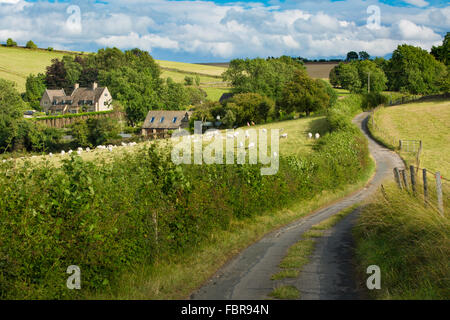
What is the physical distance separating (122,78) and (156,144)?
5208 inches

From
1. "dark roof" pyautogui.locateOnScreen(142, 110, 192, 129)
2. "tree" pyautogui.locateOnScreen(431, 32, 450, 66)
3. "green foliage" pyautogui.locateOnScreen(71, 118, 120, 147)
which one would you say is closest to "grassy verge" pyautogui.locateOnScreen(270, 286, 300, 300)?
"green foliage" pyautogui.locateOnScreen(71, 118, 120, 147)

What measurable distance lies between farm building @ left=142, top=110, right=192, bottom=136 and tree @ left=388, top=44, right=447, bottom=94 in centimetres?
5297

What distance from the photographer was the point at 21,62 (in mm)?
159500

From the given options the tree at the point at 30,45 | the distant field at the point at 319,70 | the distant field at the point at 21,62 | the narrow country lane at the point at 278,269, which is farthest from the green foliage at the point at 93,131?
the tree at the point at 30,45

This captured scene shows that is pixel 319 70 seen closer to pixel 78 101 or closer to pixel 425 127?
pixel 78 101

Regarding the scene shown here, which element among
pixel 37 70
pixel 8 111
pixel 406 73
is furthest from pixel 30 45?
pixel 406 73

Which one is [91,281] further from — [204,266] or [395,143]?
[395,143]

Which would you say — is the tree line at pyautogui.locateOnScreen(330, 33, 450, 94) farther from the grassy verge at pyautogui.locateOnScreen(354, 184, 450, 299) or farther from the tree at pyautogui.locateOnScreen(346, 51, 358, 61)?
the grassy verge at pyautogui.locateOnScreen(354, 184, 450, 299)

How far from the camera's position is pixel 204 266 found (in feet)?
41.5

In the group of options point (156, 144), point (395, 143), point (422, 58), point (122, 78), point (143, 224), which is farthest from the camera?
point (122, 78)

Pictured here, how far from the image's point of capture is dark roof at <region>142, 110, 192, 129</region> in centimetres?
11081

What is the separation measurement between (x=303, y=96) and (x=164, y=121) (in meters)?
39.2

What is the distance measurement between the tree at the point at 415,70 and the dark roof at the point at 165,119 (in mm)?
52972

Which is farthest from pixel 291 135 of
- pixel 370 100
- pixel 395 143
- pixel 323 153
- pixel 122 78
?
pixel 122 78
